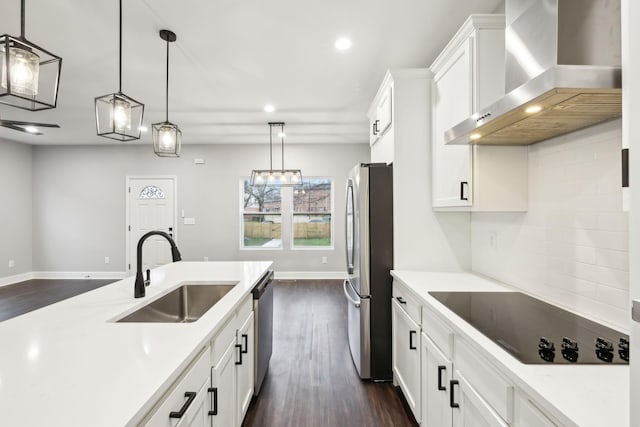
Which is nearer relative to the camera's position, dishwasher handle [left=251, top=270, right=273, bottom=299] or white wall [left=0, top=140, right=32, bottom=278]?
dishwasher handle [left=251, top=270, right=273, bottom=299]

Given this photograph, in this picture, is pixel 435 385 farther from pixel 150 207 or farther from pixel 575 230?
pixel 150 207

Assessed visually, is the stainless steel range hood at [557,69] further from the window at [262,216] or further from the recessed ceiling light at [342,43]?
the window at [262,216]

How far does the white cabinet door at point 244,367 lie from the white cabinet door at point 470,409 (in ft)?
3.59

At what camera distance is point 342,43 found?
A: 8.11 feet

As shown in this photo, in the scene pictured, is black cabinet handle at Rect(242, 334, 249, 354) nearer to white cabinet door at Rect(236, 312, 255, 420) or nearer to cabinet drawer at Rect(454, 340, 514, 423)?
white cabinet door at Rect(236, 312, 255, 420)

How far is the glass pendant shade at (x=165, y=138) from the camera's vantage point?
223 cm

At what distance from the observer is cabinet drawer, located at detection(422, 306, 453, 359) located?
4.72 feet

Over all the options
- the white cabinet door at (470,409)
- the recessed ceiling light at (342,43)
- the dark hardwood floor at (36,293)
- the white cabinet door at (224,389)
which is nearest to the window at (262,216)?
the dark hardwood floor at (36,293)

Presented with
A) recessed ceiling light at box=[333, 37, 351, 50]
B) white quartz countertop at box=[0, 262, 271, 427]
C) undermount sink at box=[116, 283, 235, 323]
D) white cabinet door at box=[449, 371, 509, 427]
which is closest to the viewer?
white quartz countertop at box=[0, 262, 271, 427]

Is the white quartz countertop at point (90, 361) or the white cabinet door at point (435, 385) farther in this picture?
the white cabinet door at point (435, 385)

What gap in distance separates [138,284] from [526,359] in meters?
1.75

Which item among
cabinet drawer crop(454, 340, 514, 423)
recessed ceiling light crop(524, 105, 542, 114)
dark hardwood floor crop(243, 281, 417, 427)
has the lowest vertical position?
dark hardwood floor crop(243, 281, 417, 427)

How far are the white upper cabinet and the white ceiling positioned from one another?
1.18 feet

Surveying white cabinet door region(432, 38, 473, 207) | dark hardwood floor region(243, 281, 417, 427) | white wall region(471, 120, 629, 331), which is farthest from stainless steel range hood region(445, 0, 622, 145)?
dark hardwood floor region(243, 281, 417, 427)
